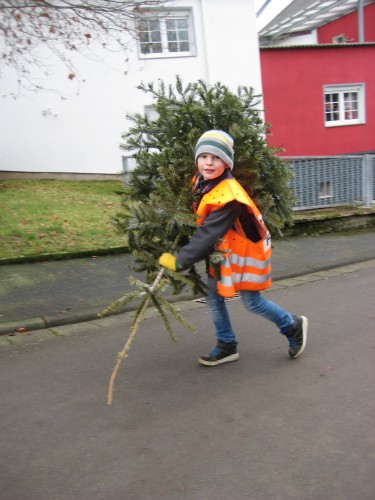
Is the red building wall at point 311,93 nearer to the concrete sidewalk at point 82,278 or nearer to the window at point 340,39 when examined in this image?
the window at point 340,39

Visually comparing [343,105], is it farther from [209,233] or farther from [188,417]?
[188,417]

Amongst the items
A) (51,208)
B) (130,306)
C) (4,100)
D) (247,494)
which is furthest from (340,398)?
(4,100)

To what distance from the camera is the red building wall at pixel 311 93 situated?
1541cm

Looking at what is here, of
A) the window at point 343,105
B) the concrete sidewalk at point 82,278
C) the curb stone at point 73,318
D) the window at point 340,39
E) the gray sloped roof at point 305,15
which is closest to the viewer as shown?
the curb stone at point 73,318

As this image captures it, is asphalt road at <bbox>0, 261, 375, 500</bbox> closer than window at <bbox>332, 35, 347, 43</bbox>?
Yes

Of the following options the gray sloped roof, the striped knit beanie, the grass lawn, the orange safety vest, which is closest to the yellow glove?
the orange safety vest

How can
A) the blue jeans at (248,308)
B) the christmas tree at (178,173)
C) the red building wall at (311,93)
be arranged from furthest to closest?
the red building wall at (311,93) → the blue jeans at (248,308) → the christmas tree at (178,173)

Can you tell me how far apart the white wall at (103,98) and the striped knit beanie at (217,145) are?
10.5m

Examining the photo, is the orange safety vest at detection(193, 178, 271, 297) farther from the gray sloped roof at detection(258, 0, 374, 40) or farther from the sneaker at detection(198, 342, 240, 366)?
the gray sloped roof at detection(258, 0, 374, 40)

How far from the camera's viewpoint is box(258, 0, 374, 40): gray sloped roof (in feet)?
59.1

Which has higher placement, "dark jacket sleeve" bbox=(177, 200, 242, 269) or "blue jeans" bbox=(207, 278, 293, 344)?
"dark jacket sleeve" bbox=(177, 200, 242, 269)

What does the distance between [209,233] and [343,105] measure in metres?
15.1

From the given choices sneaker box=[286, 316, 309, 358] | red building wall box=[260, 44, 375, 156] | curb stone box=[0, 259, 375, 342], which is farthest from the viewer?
red building wall box=[260, 44, 375, 156]

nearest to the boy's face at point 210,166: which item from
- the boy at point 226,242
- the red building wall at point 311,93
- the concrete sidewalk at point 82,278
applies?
the boy at point 226,242
